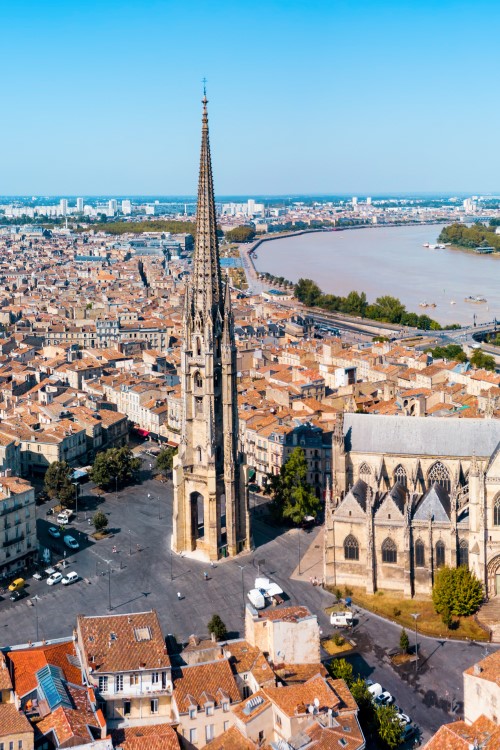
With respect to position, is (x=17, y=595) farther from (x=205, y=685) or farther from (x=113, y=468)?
(x=205, y=685)

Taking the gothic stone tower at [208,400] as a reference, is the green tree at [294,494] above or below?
below

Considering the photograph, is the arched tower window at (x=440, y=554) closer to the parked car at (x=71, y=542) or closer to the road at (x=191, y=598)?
the road at (x=191, y=598)

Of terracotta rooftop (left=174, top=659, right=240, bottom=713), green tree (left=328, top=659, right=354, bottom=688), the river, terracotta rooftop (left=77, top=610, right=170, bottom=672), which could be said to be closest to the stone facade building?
green tree (left=328, top=659, right=354, bottom=688)

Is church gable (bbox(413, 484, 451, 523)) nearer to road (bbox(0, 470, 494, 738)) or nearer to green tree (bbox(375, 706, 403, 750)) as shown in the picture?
road (bbox(0, 470, 494, 738))

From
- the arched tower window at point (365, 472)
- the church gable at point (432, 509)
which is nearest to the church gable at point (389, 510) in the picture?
the church gable at point (432, 509)

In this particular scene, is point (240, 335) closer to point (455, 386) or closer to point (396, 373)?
point (396, 373)

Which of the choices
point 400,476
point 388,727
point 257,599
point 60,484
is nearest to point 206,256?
point 400,476
